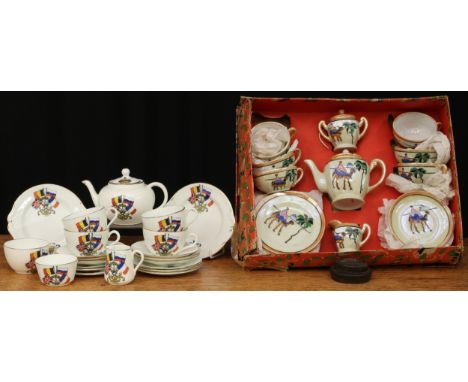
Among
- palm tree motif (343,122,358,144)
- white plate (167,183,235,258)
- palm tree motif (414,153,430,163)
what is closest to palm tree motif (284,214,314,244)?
white plate (167,183,235,258)

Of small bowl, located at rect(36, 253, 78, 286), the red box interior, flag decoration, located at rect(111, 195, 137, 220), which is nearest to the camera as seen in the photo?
small bowl, located at rect(36, 253, 78, 286)

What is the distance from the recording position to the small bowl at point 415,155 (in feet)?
6.81

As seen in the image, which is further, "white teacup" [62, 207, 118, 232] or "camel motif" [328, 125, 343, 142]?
"camel motif" [328, 125, 343, 142]

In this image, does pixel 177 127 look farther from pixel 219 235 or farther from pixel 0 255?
pixel 0 255

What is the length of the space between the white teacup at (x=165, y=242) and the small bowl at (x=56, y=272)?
0.22 metres

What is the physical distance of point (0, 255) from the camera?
2.13 meters

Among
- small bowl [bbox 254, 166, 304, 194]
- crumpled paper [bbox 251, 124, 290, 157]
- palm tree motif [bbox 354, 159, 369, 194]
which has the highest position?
crumpled paper [bbox 251, 124, 290, 157]

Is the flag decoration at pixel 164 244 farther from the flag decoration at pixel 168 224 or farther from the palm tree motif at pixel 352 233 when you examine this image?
the palm tree motif at pixel 352 233

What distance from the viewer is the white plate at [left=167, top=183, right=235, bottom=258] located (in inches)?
81.2

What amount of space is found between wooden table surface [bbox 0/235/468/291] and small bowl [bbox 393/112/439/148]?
0.43 m

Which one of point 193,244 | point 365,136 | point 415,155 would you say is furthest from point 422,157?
point 193,244

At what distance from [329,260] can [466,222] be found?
2.73 ft

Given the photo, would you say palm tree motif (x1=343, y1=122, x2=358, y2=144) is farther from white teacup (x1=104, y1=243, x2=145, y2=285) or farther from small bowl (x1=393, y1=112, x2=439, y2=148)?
white teacup (x1=104, y1=243, x2=145, y2=285)

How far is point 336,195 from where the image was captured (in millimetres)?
2029
